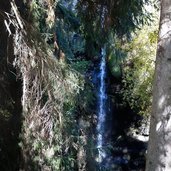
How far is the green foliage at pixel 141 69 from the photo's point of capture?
12.1 metres

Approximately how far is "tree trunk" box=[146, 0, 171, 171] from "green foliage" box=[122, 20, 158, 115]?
9.89 meters

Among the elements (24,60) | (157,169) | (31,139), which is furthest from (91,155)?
(157,169)

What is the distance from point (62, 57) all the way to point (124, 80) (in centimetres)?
881

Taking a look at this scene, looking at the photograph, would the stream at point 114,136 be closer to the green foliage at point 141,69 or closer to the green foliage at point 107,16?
the green foliage at point 141,69

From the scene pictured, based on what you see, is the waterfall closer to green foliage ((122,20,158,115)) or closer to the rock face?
green foliage ((122,20,158,115))

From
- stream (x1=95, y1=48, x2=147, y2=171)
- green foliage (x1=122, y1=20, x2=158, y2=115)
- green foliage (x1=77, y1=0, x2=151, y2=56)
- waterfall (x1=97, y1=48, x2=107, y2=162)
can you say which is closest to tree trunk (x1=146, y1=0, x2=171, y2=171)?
green foliage (x1=77, y1=0, x2=151, y2=56)

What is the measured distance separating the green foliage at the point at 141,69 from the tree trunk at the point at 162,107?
9.89m

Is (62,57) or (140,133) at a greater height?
(62,57)

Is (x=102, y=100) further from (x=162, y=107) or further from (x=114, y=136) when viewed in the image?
(x=162, y=107)

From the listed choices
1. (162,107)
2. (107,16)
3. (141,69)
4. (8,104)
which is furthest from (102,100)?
(162,107)

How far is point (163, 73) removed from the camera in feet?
6.80

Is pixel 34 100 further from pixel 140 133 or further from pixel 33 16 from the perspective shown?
pixel 140 133

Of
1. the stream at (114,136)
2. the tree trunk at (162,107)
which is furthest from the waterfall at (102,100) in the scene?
the tree trunk at (162,107)

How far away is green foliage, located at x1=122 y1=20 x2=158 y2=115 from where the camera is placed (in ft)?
39.6
